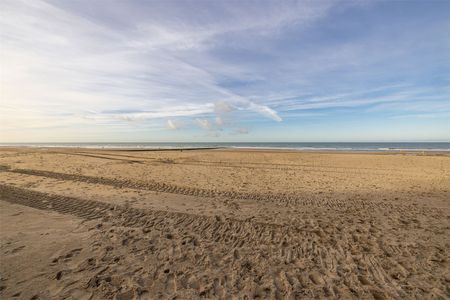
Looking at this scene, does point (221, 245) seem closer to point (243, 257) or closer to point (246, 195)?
point (243, 257)

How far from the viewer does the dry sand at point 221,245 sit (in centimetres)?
363

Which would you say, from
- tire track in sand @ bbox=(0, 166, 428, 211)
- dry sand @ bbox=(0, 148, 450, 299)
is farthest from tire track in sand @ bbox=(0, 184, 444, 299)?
tire track in sand @ bbox=(0, 166, 428, 211)

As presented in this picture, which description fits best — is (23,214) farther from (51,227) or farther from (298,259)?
(298,259)

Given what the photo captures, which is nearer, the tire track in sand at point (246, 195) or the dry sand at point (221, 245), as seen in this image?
the dry sand at point (221, 245)

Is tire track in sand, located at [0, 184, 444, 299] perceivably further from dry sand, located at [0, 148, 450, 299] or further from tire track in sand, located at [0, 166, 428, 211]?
tire track in sand, located at [0, 166, 428, 211]

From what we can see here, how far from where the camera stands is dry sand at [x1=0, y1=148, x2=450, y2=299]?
3.63m

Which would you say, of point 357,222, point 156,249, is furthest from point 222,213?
point 357,222

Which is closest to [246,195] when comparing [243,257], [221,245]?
[221,245]

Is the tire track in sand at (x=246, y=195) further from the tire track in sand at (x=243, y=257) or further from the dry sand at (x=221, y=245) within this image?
the tire track in sand at (x=243, y=257)

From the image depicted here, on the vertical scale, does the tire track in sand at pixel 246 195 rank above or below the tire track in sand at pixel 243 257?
above

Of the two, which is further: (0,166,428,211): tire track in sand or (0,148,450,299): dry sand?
(0,166,428,211): tire track in sand

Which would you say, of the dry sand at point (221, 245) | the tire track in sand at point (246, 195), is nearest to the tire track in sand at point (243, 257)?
the dry sand at point (221, 245)

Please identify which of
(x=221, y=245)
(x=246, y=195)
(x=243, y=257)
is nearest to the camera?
(x=243, y=257)

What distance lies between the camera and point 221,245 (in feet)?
16.4
